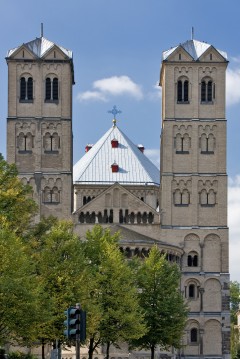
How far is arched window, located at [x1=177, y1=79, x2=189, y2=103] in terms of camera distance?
105 metres

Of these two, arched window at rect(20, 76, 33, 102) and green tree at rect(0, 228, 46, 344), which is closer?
green tree at rect(0, 228, 46, 344)

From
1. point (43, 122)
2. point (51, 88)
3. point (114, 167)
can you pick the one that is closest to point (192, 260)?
point (114, 167)

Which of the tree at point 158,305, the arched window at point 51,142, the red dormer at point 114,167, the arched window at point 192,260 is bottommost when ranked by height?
the tree at point 158,305

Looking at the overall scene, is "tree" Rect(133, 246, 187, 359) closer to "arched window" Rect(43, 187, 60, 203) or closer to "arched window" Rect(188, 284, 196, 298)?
"arched window" Rect(188, 284, 196, 298)

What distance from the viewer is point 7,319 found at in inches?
1973

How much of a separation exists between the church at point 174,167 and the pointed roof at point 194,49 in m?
0.22

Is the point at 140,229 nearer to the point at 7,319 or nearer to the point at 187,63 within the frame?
the point at 187,63

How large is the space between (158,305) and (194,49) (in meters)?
40.1

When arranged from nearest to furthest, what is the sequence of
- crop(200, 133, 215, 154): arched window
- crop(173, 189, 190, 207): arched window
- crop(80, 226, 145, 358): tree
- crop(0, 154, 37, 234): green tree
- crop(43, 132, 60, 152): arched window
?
crop(0, 154, 37, 234): green tree
crop(80, 226, 145, 358): tree
crop(43, 132, 60, 152): arched window
crop(173, 189, 190, 207): arched window
crop(200, 133, 215, 154): arched window

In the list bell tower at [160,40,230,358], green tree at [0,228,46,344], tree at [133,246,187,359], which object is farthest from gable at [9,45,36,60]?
green tree at [0,228,46,344]

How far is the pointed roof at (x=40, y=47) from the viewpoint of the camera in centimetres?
10444

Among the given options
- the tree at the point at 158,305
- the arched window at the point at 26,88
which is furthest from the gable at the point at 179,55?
the tree at the point at 158,305

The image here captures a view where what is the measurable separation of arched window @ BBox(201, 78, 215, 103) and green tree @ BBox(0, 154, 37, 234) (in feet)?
146

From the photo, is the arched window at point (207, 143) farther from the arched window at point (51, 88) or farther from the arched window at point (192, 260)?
the arched window at point (51, 88)
